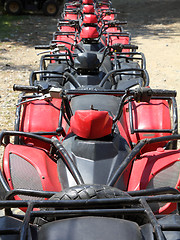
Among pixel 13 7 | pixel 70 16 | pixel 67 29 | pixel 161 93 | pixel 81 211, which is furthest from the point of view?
pixel 13 7

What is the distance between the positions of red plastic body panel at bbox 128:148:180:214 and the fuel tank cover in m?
0.38

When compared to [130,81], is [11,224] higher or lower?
lower

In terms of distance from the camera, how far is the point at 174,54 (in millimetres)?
8594

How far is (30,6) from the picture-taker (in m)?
12.5

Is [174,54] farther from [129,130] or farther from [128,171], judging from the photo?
[128,171]

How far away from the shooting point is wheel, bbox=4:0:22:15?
40.4ft

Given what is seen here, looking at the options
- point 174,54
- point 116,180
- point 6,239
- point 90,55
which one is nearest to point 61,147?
point 116,180

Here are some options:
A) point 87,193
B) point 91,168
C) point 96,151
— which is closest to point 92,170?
point 91,168

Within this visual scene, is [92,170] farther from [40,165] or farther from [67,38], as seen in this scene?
[67,38]

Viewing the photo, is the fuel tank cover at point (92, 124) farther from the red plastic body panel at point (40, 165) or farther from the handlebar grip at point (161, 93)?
the handlebar grip at point (161, 93)

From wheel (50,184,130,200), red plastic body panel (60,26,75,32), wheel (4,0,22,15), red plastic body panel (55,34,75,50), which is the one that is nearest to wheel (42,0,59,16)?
wheel (4,0,22,15)

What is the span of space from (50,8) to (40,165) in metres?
11.1

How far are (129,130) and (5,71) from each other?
4.52 meters

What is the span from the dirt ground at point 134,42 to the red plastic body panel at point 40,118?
4.95ft
